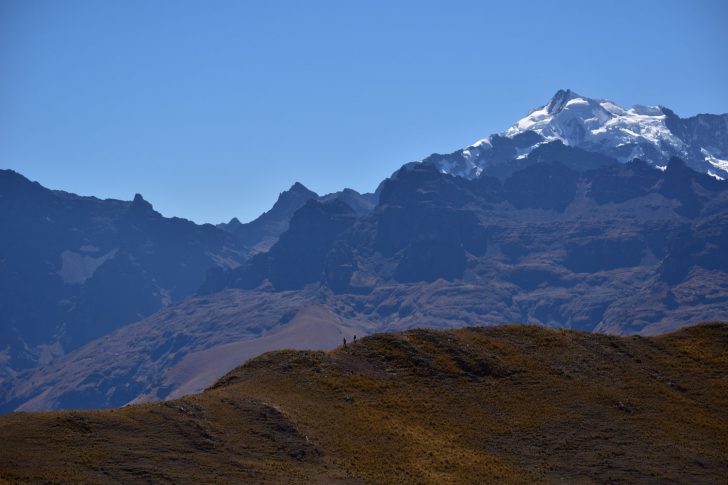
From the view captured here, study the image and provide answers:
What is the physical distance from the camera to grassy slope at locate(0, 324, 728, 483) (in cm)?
8256

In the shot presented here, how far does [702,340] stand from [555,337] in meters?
21.4

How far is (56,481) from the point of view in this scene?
72.9 metres

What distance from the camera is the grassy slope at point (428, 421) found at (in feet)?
271

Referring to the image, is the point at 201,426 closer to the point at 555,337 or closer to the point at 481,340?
the point at 481,340

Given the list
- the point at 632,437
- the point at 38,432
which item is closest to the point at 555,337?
the point at 632,437

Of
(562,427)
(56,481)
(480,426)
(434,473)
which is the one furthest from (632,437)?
(56,481)

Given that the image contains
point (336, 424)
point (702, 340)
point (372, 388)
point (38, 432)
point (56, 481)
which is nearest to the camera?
point (56, 481)

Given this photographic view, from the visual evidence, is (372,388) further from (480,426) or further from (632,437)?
(632,437)

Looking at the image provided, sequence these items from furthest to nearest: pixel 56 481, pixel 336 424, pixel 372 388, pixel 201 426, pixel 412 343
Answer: pixel 412 343 → pixel 372 388 → pixel 336 424 → pixel 201 426 → pixel 56 481

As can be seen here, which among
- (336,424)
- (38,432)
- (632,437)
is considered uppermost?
(38,432)

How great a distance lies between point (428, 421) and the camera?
98500 millimetres

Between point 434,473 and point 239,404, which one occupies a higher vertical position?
point 239,404

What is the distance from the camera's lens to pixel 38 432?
8269 centimetres

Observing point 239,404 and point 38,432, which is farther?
point 239,404
